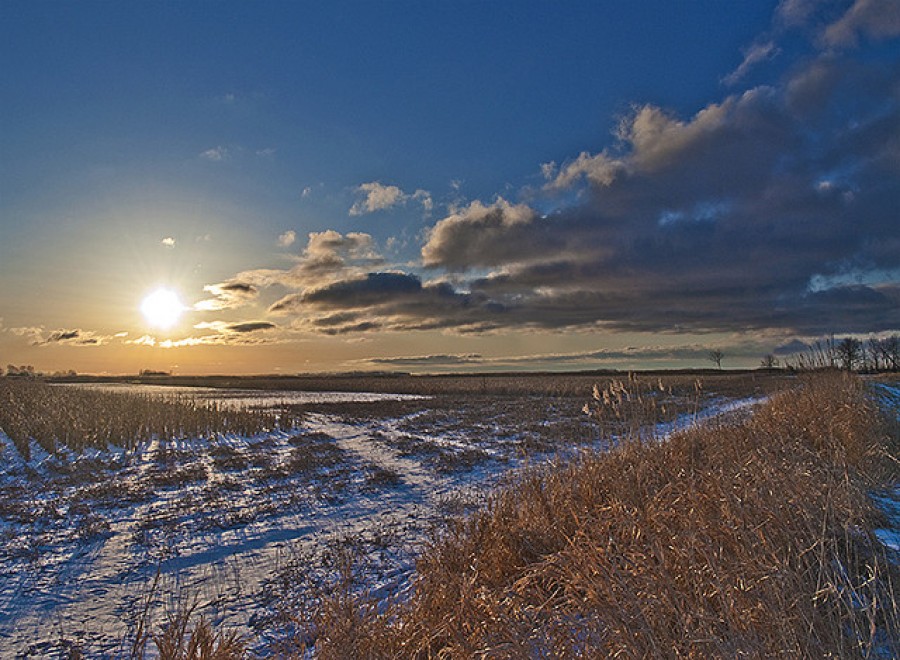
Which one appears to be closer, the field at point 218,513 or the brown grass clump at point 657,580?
the brown grass clump at point 657,580

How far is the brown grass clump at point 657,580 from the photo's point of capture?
296 centimetres

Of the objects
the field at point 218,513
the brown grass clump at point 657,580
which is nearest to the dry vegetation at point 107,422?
the field at point 218,513

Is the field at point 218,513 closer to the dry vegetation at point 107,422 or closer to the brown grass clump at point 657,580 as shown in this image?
the dry vegetation at point 107,422

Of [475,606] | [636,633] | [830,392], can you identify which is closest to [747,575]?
[636,633]

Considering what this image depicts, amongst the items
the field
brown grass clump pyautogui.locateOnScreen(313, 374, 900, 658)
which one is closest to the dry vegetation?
the field

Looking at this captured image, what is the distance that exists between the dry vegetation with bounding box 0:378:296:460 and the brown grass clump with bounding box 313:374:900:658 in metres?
Answer: 13.0

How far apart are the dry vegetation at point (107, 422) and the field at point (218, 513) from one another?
103 mm

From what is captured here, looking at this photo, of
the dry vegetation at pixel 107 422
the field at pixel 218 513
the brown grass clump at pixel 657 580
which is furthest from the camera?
the dry vegetation at pixel 107 422

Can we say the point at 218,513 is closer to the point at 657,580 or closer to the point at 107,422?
the point at 657,580

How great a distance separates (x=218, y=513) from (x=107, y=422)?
9.89 m

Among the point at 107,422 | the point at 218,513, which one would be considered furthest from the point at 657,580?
the point at 107,422

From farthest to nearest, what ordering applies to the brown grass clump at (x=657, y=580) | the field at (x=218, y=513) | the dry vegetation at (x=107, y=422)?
1. the dry vegetation at (x=107, y=422)
2. the field at (x=218, y=513)
3. the brown grass clump at (x=657, y=580)

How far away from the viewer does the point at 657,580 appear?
3.46 m

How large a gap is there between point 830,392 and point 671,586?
12.5 metres
